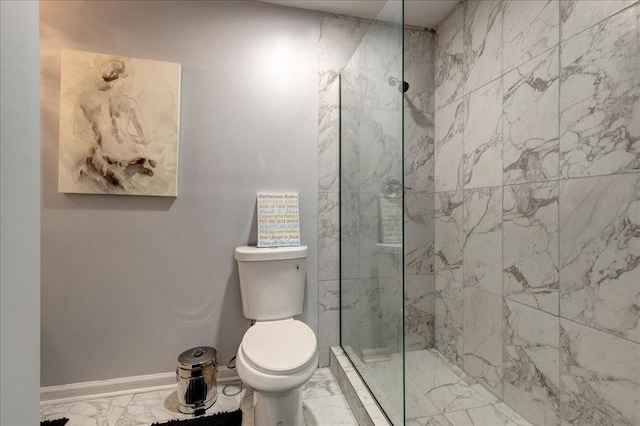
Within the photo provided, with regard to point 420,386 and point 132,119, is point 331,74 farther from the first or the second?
point 420,386

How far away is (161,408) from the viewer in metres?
1.53

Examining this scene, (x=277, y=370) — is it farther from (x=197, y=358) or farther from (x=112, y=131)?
(x=112, y=131)

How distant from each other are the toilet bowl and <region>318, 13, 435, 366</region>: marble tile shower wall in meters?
0.39

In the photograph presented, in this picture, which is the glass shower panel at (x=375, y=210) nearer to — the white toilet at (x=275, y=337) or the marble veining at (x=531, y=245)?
the white toilet at (x=275, y=337)

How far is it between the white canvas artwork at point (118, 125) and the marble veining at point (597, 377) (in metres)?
2.01

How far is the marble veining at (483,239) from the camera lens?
159 cm

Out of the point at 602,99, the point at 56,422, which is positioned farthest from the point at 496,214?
the point at 56,422

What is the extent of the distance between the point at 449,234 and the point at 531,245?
0.56 m

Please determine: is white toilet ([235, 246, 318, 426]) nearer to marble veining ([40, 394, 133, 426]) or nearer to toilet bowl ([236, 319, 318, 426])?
toilet bowl ([236, 319, 318, 426])

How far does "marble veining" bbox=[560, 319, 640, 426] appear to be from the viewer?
3.35 ft

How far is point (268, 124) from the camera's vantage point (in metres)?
1.81

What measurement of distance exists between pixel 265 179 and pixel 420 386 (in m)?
1.50

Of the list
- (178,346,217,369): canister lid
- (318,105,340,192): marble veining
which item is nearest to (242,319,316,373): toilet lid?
(178,346,217,369): canister lid

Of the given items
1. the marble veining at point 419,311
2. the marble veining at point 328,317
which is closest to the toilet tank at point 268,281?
the marble veining at point 328,317
